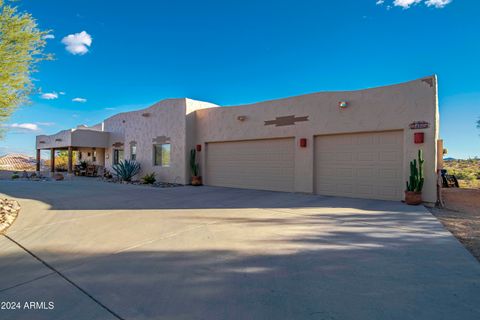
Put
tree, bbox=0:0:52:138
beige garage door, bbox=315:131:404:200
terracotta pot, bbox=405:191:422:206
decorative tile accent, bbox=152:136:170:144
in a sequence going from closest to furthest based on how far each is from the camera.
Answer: tree, bbox=0:0:52:138, terracotta pot, bbox=405:191:422:206, beige garage door, bbox=315:131:404:200, decorative tile accent, bbox=152:136:170:144

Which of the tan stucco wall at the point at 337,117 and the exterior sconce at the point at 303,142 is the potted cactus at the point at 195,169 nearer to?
the tan stucco wall at the point at 337,117

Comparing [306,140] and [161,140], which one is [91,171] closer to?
[161,140]

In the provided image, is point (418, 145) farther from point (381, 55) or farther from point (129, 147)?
point (129, 147)

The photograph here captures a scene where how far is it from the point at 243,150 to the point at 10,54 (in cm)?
871

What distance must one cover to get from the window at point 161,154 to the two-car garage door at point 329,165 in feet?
10.1

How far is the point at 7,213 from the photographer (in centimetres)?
657

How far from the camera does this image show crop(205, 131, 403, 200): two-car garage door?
29.5 feet

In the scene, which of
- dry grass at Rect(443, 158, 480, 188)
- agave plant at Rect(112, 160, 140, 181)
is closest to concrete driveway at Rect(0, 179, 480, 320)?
agave plant at Rect(112, 160, 140, 181)

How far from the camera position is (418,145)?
8.34 m

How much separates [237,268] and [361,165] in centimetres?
748

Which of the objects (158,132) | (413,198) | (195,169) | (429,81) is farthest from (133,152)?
(429,81)

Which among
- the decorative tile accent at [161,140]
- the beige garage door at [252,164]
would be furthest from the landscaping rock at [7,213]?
the beige garage door at [252,164]

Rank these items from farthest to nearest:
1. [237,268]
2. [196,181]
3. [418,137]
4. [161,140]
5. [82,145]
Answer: [82,145] < [161,140] < [196,181] < [418,137] < [237,268]

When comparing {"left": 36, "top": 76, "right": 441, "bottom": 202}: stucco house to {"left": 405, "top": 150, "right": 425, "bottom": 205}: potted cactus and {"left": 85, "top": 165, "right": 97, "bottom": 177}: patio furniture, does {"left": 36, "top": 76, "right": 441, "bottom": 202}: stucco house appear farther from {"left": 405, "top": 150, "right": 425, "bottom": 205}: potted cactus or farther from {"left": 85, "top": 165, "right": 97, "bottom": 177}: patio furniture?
{"left": 85, "top": 165, "right": 97, "bottom": 177}: patio furniture
